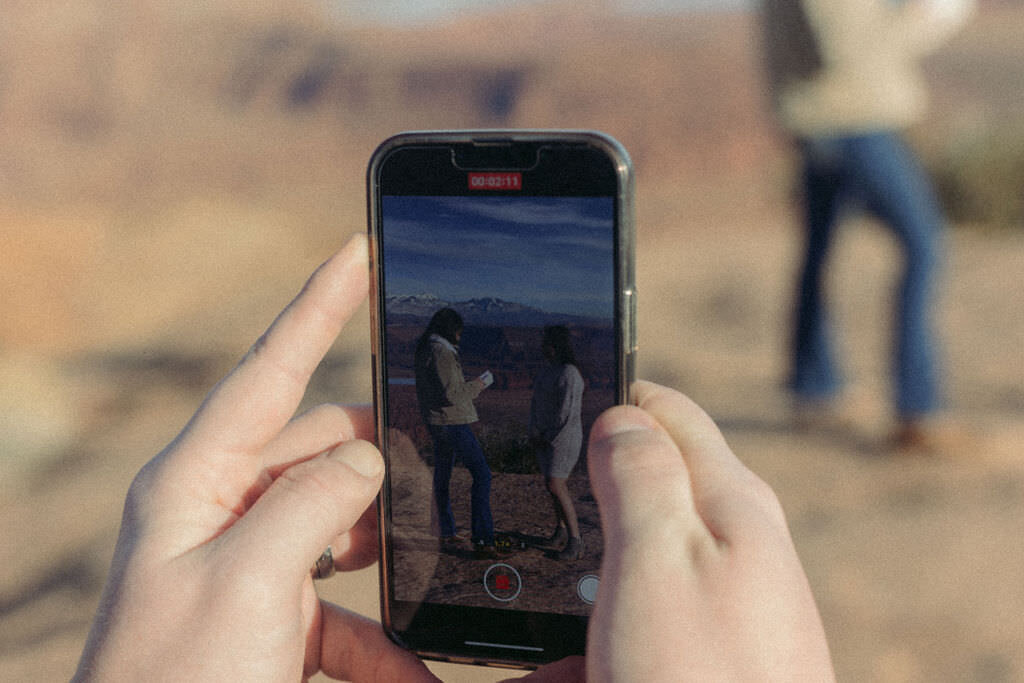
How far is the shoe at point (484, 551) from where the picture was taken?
142cm

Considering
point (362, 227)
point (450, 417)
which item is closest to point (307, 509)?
point (450, 417)

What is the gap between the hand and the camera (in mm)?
1040

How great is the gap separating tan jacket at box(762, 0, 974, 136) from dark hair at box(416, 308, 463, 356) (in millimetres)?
2290

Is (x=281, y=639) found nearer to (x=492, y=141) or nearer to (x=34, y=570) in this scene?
(x=492, y=141)

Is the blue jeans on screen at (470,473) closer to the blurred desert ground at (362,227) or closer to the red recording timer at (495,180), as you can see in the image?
the red recording timer at (495,180)

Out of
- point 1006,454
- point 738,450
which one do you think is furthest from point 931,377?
point 738,450

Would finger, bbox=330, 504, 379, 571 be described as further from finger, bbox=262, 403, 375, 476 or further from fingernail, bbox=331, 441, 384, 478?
fingernail, bbox=331, 441, 384, 478

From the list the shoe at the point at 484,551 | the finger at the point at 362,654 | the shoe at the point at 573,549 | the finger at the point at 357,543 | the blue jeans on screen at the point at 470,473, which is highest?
the blue jeans on screen at the point at 470,473

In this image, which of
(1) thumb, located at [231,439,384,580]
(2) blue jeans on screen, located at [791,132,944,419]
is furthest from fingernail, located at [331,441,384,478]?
(2) blue jeans on screen, located at [791,132,944,419]

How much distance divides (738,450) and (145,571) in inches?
108

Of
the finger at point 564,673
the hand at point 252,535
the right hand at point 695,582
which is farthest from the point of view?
the finger at point 564,673

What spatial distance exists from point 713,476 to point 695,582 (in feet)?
0.53

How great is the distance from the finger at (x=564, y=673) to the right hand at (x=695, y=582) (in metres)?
0.31

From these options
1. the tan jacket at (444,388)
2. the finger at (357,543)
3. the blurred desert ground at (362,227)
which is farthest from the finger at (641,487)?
the blurred desert ground at (362,227)
